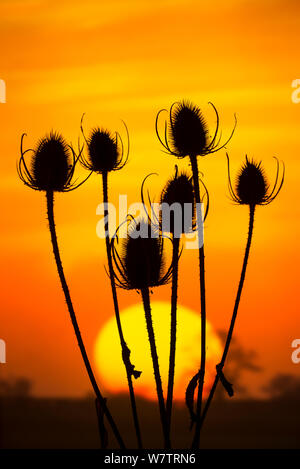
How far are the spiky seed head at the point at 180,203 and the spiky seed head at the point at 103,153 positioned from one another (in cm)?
116

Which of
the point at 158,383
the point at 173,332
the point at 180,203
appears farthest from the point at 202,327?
the point at 180,203

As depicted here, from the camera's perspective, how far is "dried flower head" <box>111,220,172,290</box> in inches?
479

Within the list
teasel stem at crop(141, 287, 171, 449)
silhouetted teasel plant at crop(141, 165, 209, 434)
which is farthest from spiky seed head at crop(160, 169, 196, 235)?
teasel stem at crop(141, 287, 171, 449)

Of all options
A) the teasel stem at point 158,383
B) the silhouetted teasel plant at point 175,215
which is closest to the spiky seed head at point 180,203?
the silhouetted teasel plant at point 175,215

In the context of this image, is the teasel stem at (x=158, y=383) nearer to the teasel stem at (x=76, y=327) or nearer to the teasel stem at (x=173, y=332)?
the teasel stem at (x=173, y=332)

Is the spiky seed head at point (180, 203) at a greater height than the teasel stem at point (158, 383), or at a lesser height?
greater

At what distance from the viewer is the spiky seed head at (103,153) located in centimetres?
1302

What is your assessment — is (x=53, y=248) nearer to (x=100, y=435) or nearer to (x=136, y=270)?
(x=136, y=270)

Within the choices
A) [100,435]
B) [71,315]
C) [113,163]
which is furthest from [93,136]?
[100,435]

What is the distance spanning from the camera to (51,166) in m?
12.3

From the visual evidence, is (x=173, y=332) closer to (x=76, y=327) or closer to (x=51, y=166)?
(x=76, y=327)

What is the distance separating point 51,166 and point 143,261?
5.79ft

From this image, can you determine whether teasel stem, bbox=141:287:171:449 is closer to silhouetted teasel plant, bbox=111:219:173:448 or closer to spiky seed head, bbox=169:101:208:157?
silhouetted teasel plant, bbox=111:219:173:448

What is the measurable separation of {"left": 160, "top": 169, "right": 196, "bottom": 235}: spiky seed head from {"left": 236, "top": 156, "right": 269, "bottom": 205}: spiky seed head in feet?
4.01
